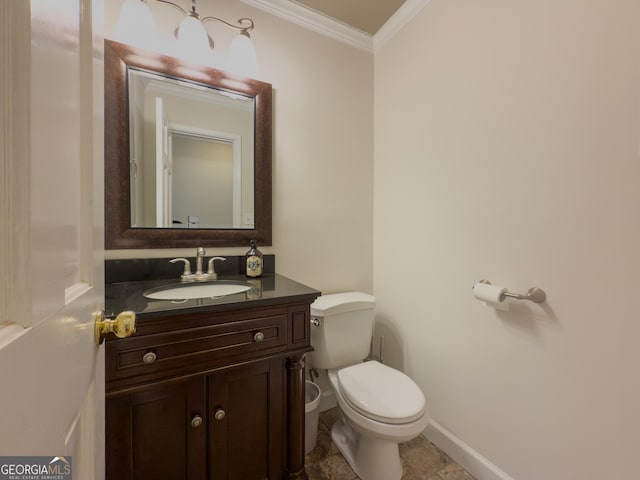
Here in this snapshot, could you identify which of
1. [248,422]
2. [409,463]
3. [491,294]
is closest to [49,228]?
[248,422]

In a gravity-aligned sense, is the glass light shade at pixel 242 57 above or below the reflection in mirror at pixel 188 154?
above

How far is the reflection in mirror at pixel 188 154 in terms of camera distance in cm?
126

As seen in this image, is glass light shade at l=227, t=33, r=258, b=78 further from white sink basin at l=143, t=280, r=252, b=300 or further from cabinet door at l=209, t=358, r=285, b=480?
cabinet door at l=209, t=358, r=285, b=480

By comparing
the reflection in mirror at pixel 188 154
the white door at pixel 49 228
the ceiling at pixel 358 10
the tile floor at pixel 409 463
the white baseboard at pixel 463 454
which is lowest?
the tile floor at pixel 409 463

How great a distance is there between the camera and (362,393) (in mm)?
1222

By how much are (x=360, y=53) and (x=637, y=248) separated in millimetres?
1742

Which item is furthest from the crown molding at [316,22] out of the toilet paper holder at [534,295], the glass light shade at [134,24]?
the toilet paper holder at [534,295]

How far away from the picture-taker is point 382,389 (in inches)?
49.4

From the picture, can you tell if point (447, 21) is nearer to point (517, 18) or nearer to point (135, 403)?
point (517, 18)

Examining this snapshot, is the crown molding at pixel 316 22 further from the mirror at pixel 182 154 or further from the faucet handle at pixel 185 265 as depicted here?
the faucet handle at pixel 185 265

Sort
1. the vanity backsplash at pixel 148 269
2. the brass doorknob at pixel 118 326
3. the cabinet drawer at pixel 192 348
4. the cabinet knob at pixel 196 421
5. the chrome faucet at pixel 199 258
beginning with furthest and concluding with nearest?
1. the chrome faucet at pixel 199 258
2. the vanity backsplash at pixel 148 269
3. the cabinet knob at pixel 196 421
4. the cabinet drawer at pixel 192 348
5. the brass doorknob at pixel 118 326

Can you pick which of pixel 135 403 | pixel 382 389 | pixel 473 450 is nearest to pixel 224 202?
pixel 135 403

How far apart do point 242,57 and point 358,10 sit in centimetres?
76

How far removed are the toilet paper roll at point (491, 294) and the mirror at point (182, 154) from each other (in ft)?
3.46
